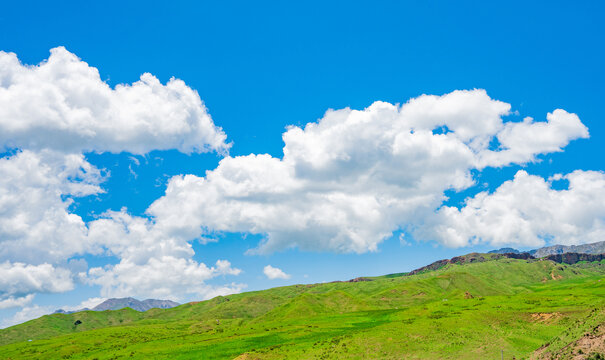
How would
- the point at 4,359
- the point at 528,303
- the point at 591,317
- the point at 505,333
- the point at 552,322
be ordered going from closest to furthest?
the point at 591,317, the point at 505,333, the point at 552,322, the point at 528,303, the point at 4,359

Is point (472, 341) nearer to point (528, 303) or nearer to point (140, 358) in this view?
point (528, 303)

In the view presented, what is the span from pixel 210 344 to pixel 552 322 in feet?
303

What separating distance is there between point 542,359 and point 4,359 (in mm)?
191931

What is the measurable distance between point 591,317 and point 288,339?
77.4 metres

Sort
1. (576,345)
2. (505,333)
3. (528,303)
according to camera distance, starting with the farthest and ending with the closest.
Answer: (528,303)
(505,333)
(576,345)

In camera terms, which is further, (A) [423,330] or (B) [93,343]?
(B) [93,343]

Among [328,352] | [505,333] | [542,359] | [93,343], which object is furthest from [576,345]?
[93,343]

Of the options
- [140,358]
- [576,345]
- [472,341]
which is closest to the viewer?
[576,345]

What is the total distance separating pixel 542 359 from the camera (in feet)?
167

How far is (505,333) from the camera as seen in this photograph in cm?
8425

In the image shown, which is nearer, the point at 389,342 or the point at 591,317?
the point at 591,317

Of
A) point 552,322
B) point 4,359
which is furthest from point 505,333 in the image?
point 4,359

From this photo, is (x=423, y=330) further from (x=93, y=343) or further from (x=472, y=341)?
(x=93, y=343)

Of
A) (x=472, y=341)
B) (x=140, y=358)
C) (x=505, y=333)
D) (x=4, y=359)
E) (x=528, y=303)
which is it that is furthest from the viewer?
(x=4, y=359)
